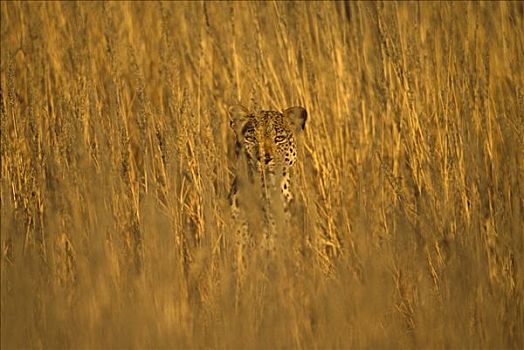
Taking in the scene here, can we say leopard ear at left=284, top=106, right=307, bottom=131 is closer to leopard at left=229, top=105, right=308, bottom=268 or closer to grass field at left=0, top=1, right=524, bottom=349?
leopard at left=229, top=105, right=308, bottom=268

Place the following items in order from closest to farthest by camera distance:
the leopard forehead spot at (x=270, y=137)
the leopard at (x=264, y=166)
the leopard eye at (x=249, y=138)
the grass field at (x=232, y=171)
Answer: the grass field at (x=232, y=171), the leopard at (x=264, y=166), the leopard forehead spot at (x=270, y=137), the leopard eye at (x=249, y=138)

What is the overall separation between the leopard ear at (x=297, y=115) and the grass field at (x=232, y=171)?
0.59 ft

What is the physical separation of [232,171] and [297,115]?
1.83 ft

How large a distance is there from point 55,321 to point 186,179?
1.28 meters

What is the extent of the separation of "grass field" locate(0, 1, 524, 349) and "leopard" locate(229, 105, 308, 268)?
0.09 metres

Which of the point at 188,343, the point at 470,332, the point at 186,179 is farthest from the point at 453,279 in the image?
the point at 186,179

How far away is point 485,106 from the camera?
4.25m

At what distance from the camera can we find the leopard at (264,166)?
159 inches

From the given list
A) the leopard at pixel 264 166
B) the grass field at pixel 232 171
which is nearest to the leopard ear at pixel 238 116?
the leopard at pixel 264 166

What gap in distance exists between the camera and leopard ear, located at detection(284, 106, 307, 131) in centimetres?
432

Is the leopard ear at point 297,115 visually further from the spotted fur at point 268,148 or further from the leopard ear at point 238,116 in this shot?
the leopard ear at point 238,116

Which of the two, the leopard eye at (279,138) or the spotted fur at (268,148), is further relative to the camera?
the leopard eye at (279,138)

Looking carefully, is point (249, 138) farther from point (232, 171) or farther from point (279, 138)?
point (232, 171)

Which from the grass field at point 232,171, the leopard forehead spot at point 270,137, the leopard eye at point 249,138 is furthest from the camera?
the leopard eye at point 249,138
